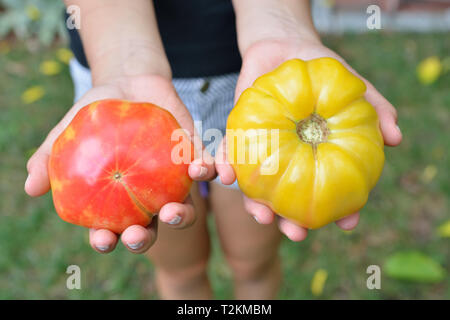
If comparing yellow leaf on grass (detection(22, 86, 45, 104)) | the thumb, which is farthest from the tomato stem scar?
yellow leaf on grass (detection(22, 86, 45, 104))

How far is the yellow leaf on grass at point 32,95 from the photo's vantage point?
14.0 ft

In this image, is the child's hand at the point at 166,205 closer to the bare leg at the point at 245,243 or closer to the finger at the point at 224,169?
the finger at the point at 224,169

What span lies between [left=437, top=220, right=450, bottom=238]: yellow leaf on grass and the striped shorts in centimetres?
167

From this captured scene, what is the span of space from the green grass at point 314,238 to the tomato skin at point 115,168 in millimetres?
1545

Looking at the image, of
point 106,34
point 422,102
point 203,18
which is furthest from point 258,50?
point 422,102

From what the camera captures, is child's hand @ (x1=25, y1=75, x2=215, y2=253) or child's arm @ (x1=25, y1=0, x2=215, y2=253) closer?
child's hand @ (x1=25, y1=75, x2=215, y2=253)

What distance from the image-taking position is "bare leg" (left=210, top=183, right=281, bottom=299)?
219cm

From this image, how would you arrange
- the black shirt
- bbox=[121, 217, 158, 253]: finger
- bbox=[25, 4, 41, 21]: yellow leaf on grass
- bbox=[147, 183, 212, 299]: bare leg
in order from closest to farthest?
1. bbox=[121, 217, 158, 253]: finger
2. the black shirt
3. bbox=[147, 183, 212, 299]: bare leg
4. bbox=[25, 4, 41, 21]: yellow leaf on grass

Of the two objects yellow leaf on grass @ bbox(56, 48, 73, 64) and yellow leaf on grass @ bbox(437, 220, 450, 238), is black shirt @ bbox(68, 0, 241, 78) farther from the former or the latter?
yellow leaf on grass @ bbox(56, 48, 73, 64)

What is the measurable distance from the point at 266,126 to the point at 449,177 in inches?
91.6

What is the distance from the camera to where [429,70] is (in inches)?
162

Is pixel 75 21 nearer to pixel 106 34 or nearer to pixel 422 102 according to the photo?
pixel 106 34

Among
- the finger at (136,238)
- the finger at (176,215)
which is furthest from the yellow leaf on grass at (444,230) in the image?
the finger at (136,238)
